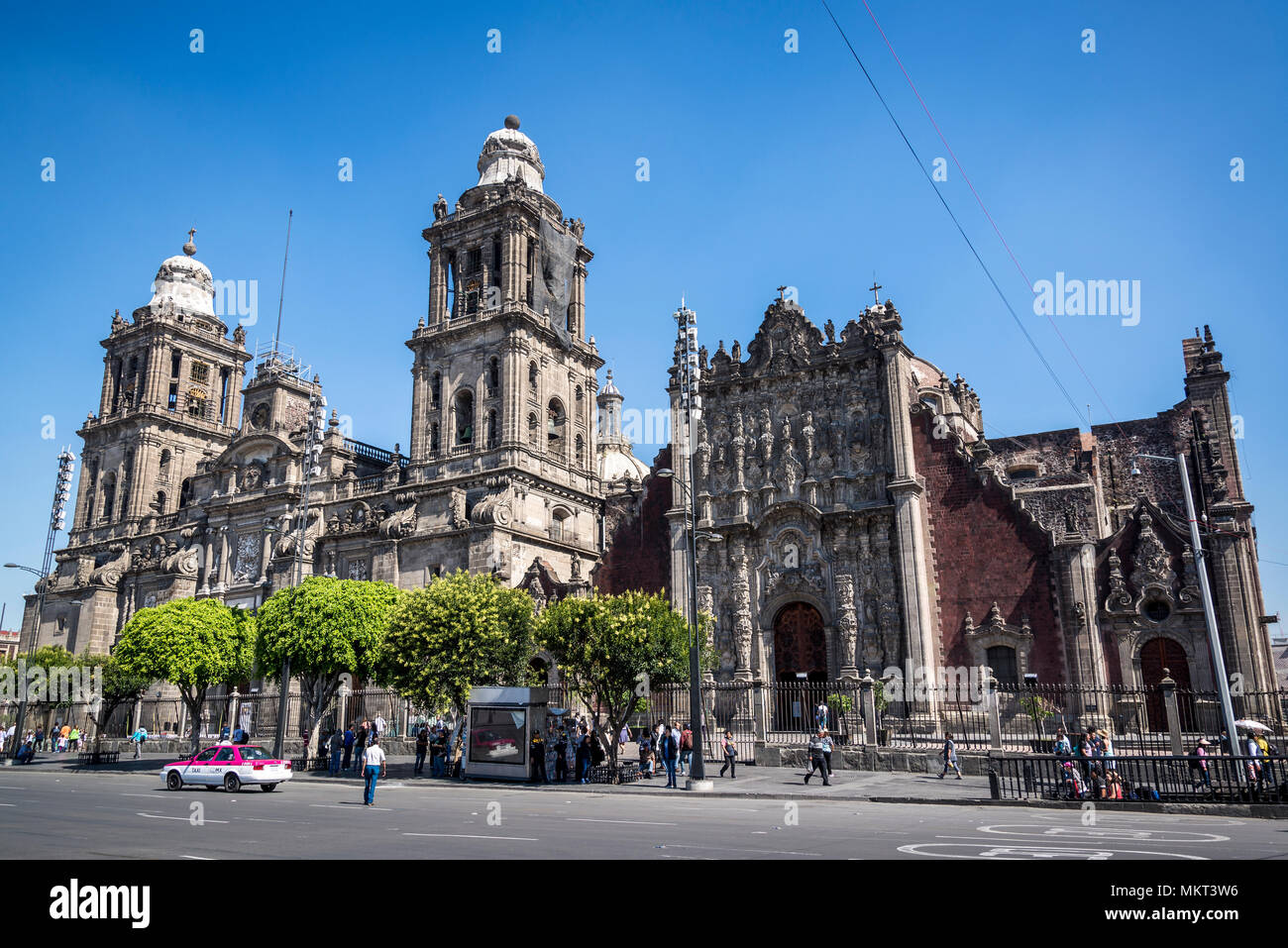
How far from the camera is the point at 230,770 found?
26156 mm

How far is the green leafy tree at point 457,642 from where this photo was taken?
32.1 m

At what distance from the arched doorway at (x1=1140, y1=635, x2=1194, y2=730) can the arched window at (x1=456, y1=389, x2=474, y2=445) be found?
34480 mm

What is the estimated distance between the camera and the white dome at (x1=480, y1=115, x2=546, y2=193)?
5478 cm

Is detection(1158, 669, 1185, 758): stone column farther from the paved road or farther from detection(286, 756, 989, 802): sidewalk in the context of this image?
the paved road

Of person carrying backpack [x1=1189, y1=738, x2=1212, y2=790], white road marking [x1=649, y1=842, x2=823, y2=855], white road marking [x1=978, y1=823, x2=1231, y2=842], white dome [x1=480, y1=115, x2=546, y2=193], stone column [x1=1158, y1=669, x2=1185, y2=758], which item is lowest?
white road marking [x1=978, y1=823, x2=1231, y2=842]

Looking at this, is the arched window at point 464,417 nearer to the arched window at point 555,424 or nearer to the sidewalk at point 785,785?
the arched window at point 555,424

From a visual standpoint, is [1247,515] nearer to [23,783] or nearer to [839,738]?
[839,738]

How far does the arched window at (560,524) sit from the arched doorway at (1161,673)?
2891 centimetres


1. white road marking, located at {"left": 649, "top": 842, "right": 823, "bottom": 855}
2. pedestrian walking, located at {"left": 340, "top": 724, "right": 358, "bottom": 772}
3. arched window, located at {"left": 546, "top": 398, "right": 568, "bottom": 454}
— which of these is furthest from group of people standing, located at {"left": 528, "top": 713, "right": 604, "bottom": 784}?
arched window, located at {"left": 546, "top": 398, "right": 568, "bottom": 454}

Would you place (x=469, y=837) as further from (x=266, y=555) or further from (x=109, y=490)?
(x=109, y=490)

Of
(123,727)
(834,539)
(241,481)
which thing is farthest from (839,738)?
(123,727)

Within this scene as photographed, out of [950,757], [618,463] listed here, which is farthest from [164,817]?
[618,463]

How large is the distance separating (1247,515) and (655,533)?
81.2 ft

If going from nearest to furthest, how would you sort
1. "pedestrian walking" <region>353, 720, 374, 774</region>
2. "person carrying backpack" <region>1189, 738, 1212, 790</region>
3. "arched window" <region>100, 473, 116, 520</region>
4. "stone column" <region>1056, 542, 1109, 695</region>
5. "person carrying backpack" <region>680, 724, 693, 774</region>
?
"person carrying backpack" <region>1189, 738, 1212, 790</region> < "person carrying backpack" <region>680, 724, 693, 774</region> < "stone column" <region>1056, 542, 1109, 695</region> < "pedestrian walking" <region>353, 720, 374, 774</region> < "arched window" <region>100, 473, 116, 520</region>
